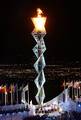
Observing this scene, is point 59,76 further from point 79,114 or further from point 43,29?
point 79,114

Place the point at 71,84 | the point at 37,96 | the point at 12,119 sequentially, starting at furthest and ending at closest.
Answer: the point at 37,96 → the point at 71,84 → the point at 12,119

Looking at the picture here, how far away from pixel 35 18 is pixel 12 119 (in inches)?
1103

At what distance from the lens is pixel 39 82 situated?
51250 mm

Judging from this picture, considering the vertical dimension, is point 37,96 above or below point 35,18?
below

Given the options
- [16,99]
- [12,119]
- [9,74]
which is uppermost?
[9,74]

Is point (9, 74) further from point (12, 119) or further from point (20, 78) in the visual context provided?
point (12, 119)

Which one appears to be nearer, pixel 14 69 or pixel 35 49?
pixel 35 49

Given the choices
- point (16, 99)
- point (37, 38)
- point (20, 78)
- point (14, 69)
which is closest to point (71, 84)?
point (16, 99)

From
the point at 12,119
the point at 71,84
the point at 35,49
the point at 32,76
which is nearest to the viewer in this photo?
the point at 12,119

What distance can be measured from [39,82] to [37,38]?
4352mm

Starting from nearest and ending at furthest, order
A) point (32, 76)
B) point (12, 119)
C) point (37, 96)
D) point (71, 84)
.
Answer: point (12, 119) → point (71, 84) → point (37, 96) → point (32, 76)

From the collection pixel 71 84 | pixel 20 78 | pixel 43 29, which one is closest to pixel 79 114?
pixel 71 84

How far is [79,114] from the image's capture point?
2305cm

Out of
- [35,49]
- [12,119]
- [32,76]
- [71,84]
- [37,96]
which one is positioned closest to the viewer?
[12,119]
